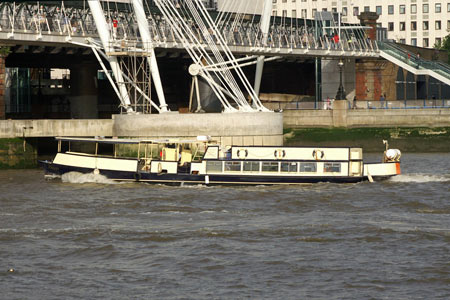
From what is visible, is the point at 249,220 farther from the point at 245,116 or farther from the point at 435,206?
the point at 245,116

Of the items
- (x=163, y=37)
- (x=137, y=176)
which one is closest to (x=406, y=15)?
(x=163, y=37)

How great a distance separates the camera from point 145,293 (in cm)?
2550

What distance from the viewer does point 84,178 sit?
168ft

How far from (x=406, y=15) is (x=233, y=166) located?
96.5 metres

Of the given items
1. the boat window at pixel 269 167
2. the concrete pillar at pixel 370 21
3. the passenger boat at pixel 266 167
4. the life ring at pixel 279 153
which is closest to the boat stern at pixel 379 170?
the passenger boat at pixel 266 167

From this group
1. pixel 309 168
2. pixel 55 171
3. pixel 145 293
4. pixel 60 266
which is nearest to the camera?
pixel 145 293

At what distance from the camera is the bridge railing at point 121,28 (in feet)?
219

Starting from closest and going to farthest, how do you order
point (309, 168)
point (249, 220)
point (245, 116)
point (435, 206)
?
point (249, 220), point (435, 206), point (309, 168), point (245, 116)

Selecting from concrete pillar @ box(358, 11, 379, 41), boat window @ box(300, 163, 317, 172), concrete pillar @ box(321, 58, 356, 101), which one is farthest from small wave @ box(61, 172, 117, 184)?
concrete pillar @ box(358, 11, 379, 41)

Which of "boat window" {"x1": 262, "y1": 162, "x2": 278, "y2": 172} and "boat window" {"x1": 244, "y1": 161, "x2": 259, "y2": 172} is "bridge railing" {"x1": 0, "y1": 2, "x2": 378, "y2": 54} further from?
"boat window" {"x1": 262, "y1": 162, "x2": 278, "y2": 172}

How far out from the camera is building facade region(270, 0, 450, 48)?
13775 centimetres

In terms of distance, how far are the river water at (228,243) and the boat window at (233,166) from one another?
182 centimetres

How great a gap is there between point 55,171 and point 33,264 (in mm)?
23780

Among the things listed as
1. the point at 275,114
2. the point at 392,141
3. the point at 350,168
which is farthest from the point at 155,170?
the point at 392,141
